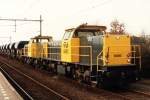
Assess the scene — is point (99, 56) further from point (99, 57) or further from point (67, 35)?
point (67, 35)

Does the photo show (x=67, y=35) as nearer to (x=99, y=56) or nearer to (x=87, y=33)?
(x=87, y=33)

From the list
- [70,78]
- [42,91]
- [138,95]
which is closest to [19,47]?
[70,78]

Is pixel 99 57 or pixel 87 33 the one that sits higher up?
pixel 87 33

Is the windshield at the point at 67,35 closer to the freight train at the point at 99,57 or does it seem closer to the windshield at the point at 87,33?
the freight train at the point at 99,57

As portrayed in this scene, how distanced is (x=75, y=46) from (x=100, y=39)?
266 cm

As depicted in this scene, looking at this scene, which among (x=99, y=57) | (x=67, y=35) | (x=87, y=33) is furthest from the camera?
(x=67, y=35)

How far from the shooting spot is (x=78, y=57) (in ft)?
63.8

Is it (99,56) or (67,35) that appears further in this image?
(67,35)

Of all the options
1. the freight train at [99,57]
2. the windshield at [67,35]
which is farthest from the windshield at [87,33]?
the windshield at [67,35]

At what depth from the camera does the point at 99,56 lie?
17.0m

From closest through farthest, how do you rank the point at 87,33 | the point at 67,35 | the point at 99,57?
the point at 99,57 → the point at 87,33 → the point at 67,35

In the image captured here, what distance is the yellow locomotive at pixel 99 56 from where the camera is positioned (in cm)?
1662

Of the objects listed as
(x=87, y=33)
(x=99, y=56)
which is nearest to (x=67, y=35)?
(x=87, y=33)

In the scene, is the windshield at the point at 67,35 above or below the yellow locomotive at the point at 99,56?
above
